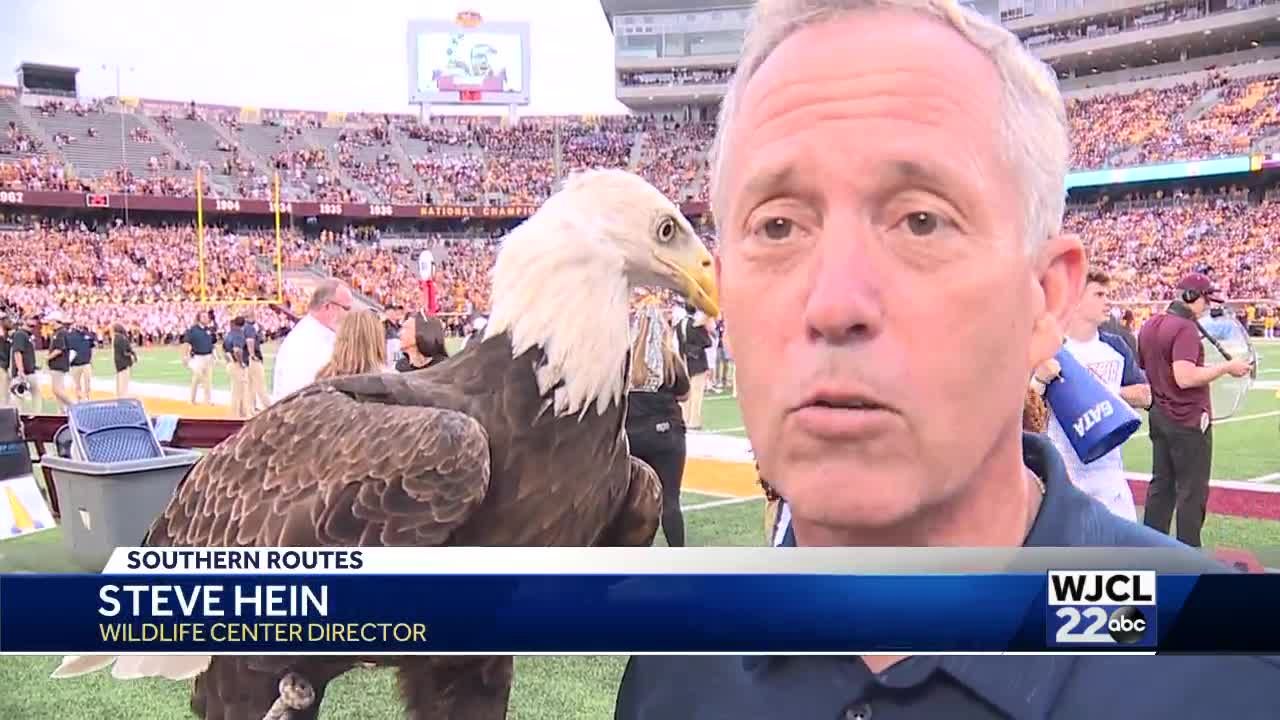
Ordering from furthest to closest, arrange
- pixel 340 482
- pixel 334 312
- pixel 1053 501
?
pixel 334 312 < pixel 340 482 < pixel 1053 501

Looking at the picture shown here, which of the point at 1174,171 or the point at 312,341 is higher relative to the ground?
the point at 1174,171

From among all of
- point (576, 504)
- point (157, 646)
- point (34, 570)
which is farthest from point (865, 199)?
point (34, 570)

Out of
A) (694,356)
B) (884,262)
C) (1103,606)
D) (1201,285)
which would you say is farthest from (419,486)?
(1201,285)

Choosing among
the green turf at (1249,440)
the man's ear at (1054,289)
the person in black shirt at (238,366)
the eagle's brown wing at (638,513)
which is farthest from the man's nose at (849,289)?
the green turf at (1249,440)

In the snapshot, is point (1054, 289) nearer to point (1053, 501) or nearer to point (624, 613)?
point (1053, 501)

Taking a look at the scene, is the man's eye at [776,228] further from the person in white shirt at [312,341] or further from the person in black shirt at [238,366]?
the person in black shirt at [238,366]

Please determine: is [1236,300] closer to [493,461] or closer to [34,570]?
[493,461]

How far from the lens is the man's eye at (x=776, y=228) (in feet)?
3.86

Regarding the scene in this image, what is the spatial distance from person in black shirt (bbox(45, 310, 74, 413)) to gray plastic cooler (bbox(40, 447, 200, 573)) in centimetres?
11

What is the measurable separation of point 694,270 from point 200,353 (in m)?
1.03

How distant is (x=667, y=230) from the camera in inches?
55.0

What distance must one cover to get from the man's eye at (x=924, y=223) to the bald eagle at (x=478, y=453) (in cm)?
32

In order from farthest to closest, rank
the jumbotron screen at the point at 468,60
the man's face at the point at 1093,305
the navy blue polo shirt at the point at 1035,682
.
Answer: the jumbotron screen at the point at 468,60, the man's face at the point at 1093,305, the navy blue polo shirt at the point at 1035,682

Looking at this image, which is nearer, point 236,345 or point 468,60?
point 468,60
